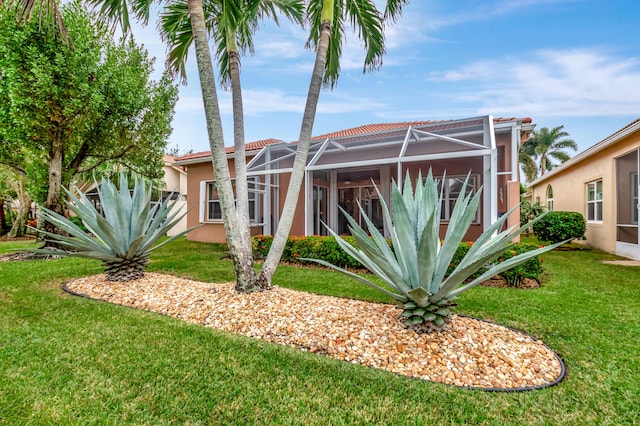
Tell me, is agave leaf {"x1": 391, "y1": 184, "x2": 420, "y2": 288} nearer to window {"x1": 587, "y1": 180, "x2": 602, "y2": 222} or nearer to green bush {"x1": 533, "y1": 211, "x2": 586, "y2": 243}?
green bush {"x1": 533, "y1": 211, "x2": 586, "y2": 243}

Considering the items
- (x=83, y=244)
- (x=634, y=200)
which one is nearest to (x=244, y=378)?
(x=83, y=244)

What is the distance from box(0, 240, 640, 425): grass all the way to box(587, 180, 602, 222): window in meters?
9.83

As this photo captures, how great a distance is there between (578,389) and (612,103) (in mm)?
24784

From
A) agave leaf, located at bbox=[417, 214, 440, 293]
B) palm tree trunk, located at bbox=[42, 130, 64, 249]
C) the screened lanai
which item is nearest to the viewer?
agave leaf, located at bbox=[417, 214, 440, 293]

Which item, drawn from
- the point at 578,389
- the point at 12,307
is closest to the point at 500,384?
the point at 578,389

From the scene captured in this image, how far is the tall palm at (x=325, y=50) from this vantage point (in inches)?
207

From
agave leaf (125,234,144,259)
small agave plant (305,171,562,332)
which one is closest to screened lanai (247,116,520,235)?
small agave plant (305,171,562,332)

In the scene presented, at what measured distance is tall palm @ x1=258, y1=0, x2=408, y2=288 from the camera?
17.3ft

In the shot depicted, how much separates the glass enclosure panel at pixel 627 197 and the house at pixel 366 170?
12.4ft

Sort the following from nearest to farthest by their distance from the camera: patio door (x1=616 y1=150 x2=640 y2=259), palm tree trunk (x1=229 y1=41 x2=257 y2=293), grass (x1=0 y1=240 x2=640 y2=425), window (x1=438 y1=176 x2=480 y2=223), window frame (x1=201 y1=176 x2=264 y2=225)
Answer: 1. grass (x1=0 y1=240 x2=640 y2=425)
2. palm tree trunk (x1=229 y1=41 x2=257 y2=293)
3. patio door (x1=616 y1=150 x2=640 y2=259)
4. window (x1=438 y1=176 x2=480 y2=223)
5. window frame (x1=201 y1=176 x2=264 y2=225)

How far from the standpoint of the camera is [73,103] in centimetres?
902

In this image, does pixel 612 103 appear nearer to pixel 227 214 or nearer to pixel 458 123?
pixel 458 123

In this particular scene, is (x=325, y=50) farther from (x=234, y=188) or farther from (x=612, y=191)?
(x=612, y=191)

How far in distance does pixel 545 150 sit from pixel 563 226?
87.2ft
